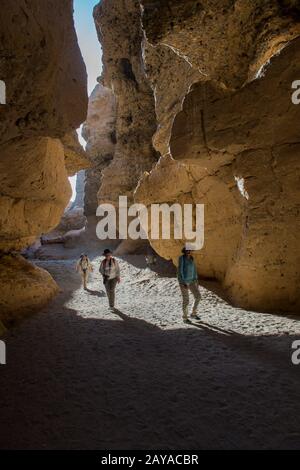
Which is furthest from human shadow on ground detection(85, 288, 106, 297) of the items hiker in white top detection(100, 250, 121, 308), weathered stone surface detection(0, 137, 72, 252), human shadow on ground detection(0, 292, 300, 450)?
human shadow on ground detection(0, 292, 300, 450)

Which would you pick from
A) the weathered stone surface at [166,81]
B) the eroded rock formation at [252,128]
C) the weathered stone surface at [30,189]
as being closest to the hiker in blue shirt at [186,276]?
the eroded rock formation at [252,128]

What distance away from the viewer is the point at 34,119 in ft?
15.4

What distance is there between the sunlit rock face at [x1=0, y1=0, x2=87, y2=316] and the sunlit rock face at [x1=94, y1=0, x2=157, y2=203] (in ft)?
29.1

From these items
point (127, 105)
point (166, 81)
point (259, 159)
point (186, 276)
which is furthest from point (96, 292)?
point (127, 105)

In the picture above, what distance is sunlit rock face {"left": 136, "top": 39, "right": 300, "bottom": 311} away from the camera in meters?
5.26

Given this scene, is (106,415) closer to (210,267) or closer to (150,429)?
(150,429)

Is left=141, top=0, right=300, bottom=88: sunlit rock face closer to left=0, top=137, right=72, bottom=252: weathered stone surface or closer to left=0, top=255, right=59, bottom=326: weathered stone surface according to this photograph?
left=0, top=137, right=72, bottom=252: weathered stone surface

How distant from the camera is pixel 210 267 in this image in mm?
8250

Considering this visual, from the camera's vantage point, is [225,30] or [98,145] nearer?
[225,30]

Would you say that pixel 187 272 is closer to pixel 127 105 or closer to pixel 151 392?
pixel 151 392

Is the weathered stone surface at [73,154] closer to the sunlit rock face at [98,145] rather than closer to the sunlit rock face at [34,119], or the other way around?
the sunlit rock face at [34,119]

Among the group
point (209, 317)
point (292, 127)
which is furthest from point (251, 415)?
point (292, 127)

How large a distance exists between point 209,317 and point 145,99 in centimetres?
1456

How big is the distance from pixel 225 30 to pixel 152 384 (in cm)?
648
